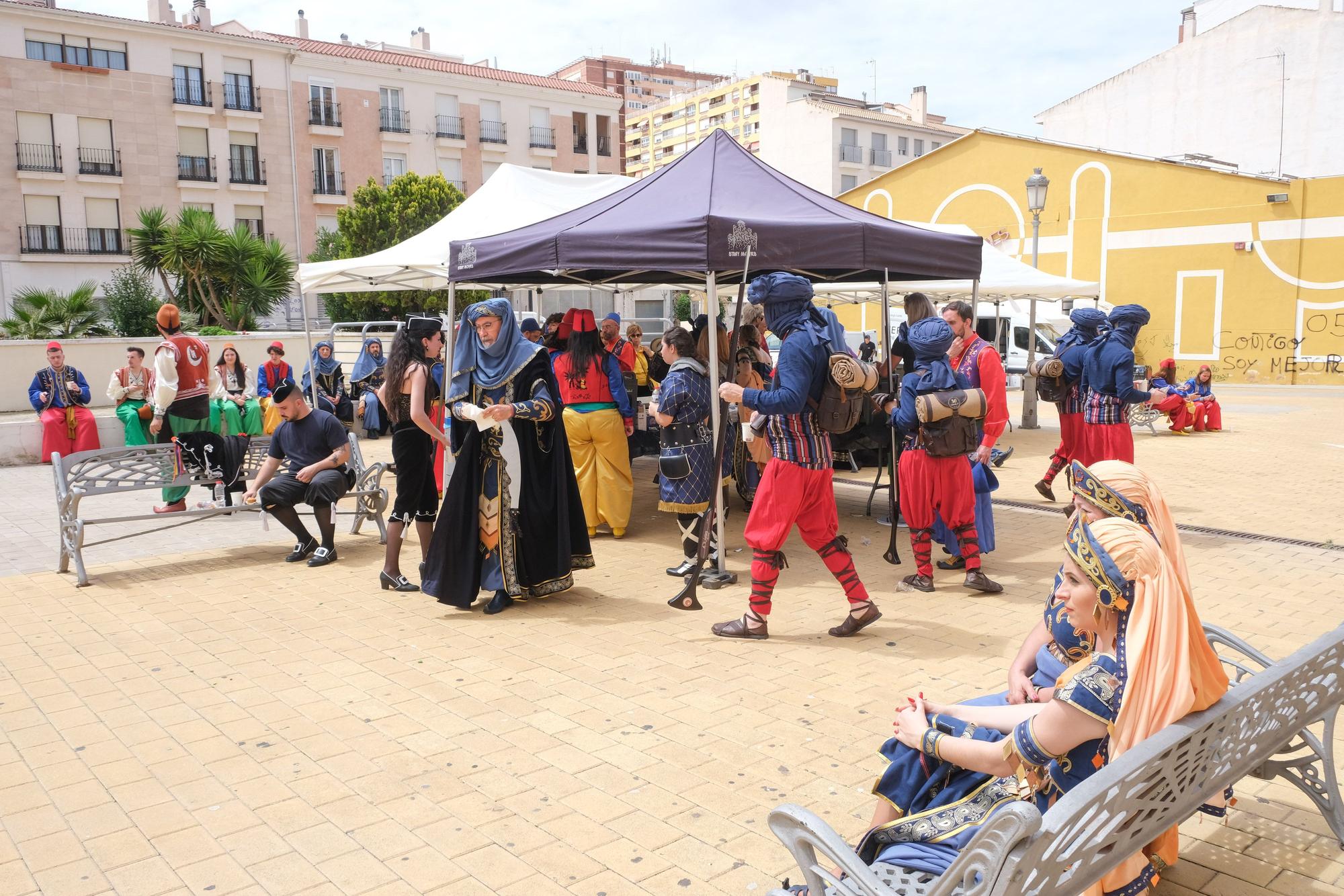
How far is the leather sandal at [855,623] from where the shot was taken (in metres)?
5.27

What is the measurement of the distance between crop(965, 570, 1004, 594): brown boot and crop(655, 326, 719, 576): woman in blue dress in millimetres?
1619

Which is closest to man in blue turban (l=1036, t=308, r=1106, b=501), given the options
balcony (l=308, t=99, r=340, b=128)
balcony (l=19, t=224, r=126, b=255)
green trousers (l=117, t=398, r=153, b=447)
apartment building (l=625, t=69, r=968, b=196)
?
green trousers (l=117, t=398, r=153, b=447)

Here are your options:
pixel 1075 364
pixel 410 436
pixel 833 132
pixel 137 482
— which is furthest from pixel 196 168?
pixel 1075 364

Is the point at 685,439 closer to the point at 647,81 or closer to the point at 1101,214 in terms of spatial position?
the point at 1101,214

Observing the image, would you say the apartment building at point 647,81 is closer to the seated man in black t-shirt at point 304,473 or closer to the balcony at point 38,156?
the balcony at point 38,156

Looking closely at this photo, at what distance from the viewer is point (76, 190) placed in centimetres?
3575

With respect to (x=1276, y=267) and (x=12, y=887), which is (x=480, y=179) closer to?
(x=1276, y=267)

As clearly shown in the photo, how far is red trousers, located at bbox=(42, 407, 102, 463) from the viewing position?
11875mm

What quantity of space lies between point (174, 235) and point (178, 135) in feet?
47.7

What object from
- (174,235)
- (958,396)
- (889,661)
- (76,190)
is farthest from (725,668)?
(76,190)

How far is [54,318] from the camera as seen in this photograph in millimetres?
18750

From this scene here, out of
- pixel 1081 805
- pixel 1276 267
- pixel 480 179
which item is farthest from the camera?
pixel 480 179

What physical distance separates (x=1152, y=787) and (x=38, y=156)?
137 ft

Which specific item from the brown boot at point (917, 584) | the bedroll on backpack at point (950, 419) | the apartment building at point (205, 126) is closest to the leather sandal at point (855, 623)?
the brown boot at point (917, 584)
